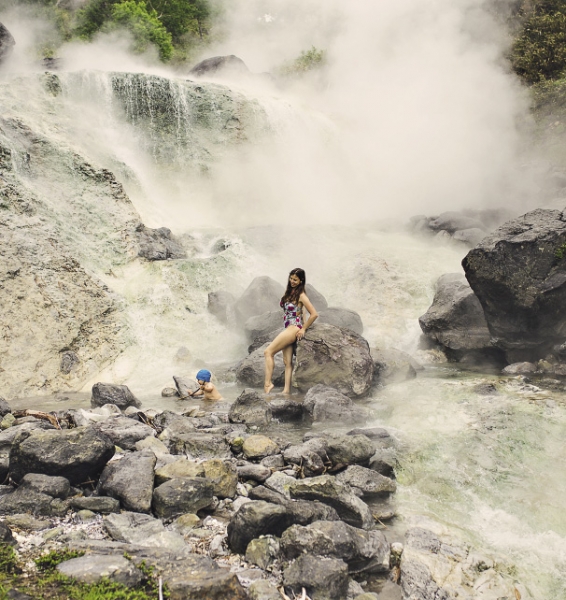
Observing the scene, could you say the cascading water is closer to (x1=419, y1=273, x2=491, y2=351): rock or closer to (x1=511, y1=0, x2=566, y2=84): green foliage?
(x1=419, y1=273, x2=491, y2=351): rock

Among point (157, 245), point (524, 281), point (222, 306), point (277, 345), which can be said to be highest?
point (157, 245)

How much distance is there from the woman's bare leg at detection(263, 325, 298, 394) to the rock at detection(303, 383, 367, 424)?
110 centimetres

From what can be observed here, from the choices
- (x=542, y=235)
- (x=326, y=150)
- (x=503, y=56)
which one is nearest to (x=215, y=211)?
(x=326, y=150)

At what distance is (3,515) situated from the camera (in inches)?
132

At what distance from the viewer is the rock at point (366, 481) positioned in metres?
4.27

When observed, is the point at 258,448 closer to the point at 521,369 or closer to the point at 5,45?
the point at 521,369

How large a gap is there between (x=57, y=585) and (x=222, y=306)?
9383 millimetres

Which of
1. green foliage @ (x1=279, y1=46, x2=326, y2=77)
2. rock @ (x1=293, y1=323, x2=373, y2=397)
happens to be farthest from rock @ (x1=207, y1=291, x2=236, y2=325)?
green foliage @ (x1=279, y1=46, x2=326, y2=77)

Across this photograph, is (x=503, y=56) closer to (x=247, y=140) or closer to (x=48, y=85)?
(x=247, y=140)

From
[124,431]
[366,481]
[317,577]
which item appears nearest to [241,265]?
[124,431]

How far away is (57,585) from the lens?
2.44 m

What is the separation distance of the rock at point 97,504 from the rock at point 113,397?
3276 millimetres

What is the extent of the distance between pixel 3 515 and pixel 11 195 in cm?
893

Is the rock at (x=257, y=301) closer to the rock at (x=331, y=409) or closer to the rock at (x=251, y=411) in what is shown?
the rock at (x=331, y=409)
